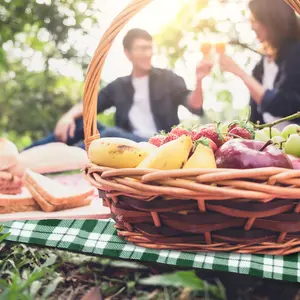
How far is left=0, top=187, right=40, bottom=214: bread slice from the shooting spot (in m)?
1.13

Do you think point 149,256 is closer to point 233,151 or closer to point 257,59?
point 233,151

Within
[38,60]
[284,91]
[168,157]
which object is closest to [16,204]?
[168,157]

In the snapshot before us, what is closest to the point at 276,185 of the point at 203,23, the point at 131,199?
the point at 131,199

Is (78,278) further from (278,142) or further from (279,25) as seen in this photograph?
(279,25)

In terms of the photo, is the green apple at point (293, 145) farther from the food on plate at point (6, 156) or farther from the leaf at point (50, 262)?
the food on plate at point (6, 156)

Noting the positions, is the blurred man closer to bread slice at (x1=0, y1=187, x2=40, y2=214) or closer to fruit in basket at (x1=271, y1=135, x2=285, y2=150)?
bread slice at (x1=0, y1=187, x2=40, y2=214)

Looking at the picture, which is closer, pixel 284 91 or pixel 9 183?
pixel 9 183

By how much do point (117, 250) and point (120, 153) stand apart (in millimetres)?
167

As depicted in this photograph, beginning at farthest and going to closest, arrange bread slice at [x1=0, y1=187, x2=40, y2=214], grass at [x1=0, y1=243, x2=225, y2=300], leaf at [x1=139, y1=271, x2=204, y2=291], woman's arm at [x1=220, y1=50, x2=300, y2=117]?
woman's arm at [x1=220, y1=50, x2=300, y2=117] < bread slice at [x1=0, y1=187, x2=40, y2=214] < grass at [x1=0, y1=243, x2=225, y2=300] < leaf at [x1=139, y1=271, x2=204, y2=291]

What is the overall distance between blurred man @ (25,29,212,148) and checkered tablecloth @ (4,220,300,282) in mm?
1797

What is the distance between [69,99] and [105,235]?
234 cm

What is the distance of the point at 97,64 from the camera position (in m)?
0.95

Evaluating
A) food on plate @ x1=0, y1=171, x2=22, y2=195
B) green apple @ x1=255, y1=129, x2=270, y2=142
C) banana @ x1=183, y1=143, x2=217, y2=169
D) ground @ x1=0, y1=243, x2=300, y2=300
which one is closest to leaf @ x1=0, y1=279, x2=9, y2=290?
ground @ x1=0, y1=243, x2=300, y2=300

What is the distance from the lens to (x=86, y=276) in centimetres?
74
